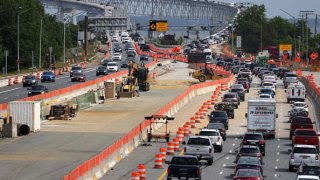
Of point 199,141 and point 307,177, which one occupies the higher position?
point 199,141

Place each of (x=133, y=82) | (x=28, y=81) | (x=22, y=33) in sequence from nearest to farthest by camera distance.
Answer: (x=133, y=82) → (x=28, y=81) → (x=22, y=33)

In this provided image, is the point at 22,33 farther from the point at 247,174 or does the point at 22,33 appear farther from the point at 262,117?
the point at 247,174

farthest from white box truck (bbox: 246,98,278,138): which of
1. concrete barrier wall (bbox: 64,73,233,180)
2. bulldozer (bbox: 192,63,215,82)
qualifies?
bulldozer (bbox: 192,63,215,82)

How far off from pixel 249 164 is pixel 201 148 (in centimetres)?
691

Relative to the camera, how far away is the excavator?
10344cm

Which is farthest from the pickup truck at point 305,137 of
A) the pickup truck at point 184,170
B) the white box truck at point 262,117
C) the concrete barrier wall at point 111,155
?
the pickup truck at point 184,170

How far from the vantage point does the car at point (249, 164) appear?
45062 millimetres

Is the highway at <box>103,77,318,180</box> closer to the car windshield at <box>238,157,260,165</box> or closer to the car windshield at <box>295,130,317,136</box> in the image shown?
the car windshield at <box>295,130,317,136</box>

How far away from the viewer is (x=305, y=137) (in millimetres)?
58594

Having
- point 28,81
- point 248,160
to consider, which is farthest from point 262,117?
point 28,81

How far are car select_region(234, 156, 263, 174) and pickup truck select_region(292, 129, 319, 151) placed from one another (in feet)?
37.0

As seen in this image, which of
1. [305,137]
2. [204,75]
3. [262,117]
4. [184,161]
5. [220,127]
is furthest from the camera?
[204,75]

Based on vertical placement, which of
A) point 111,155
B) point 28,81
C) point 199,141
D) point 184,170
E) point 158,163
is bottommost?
point 158,163

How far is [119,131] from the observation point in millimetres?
70312
